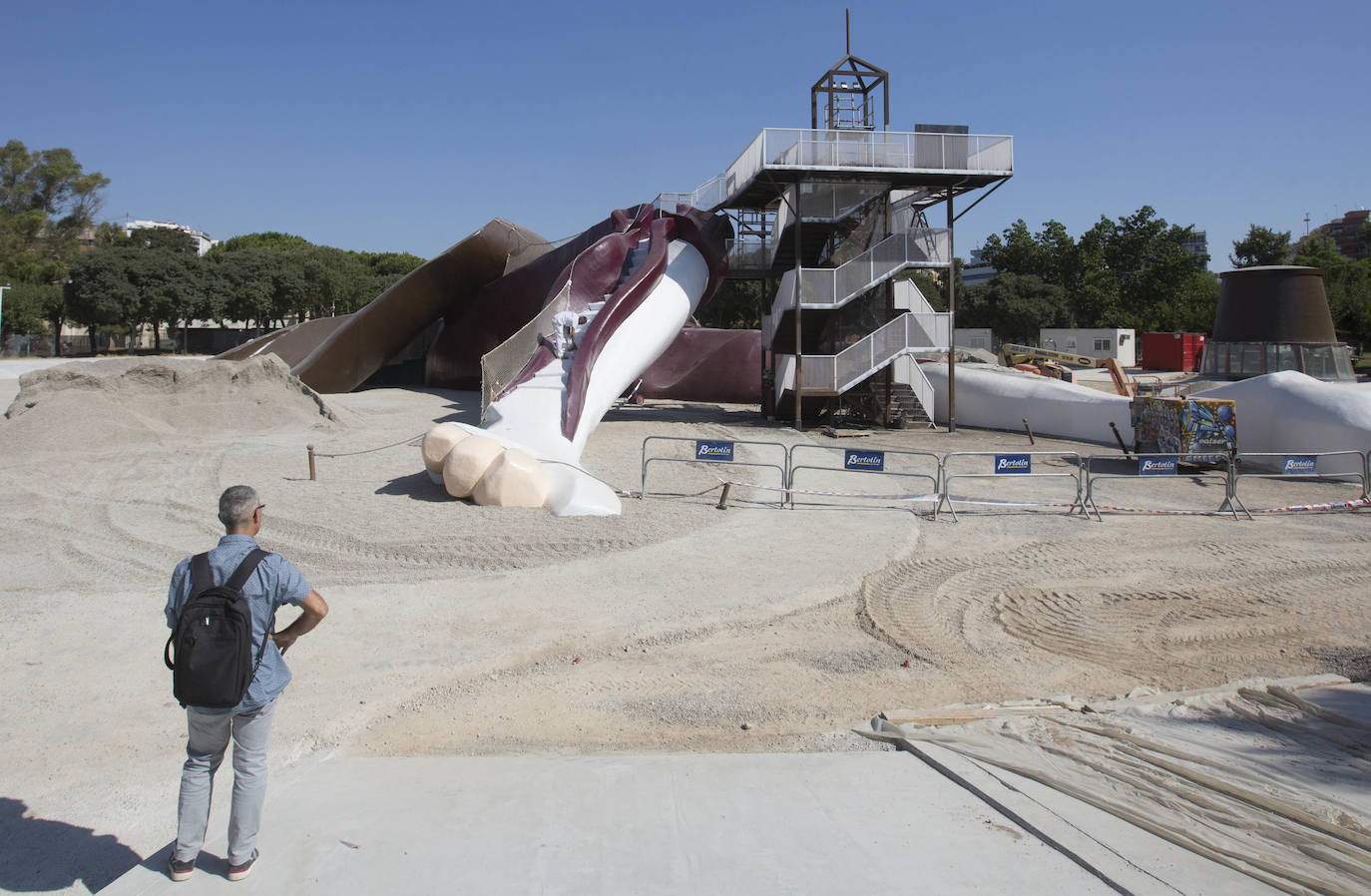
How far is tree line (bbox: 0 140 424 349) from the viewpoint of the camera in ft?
180

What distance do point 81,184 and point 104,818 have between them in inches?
3248

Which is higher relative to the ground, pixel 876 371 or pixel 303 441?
pixel 876 371

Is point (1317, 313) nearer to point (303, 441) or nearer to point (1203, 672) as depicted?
point (1203, 672)

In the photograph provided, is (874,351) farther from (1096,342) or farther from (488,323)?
(1096,342)

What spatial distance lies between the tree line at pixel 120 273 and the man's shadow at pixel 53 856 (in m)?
59.0

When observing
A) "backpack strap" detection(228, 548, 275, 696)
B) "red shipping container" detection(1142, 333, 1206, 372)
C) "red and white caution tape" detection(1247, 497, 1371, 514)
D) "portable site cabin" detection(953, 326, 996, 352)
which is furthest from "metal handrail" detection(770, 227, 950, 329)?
"portable site cabin" detection(953, 326, 996, 352)

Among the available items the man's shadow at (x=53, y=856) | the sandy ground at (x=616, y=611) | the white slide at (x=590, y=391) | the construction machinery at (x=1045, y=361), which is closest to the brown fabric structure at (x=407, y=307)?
the white slide at (x=590, y=391)

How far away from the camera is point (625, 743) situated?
568 centimetres

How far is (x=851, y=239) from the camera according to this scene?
24781 millimetres

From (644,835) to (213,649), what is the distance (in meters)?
1.95

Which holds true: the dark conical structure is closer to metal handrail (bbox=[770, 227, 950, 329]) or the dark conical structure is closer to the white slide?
metal handrail (bbox=[770, 227, 950, 329])

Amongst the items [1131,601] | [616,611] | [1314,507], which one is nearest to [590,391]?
[616,611]

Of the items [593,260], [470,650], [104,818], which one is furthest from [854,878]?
[593,260]

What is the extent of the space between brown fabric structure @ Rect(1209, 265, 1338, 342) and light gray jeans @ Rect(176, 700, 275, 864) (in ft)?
107
